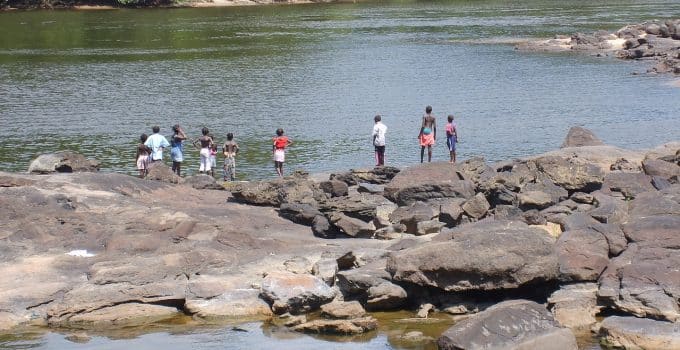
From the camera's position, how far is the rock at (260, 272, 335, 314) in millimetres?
21297

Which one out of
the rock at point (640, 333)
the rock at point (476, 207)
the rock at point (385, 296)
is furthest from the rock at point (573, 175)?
the rock at point (640, 333)

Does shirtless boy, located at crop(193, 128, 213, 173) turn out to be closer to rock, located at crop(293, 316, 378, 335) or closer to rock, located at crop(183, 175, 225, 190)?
rock, located at crop(183, 175, 225, 190)

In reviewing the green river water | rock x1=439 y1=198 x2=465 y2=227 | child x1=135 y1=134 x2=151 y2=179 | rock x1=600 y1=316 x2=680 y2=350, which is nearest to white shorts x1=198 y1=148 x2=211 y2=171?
child x1=135 y1=134 x2=151 y2=179

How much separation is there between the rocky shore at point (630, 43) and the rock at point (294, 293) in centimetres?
5510

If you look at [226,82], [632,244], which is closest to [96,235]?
[632,244]

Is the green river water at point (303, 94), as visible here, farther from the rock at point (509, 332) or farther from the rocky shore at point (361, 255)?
the rock at point (509, 332)

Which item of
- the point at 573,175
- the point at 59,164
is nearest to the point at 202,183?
the point at 59,164

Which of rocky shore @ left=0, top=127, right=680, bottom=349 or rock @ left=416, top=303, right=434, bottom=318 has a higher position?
rocky shore @ left=0, top=127, right=680, bottom=349

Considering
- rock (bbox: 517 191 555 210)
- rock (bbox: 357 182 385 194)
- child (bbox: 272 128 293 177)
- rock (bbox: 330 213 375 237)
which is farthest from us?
child (bbox: 272 128 293 177)

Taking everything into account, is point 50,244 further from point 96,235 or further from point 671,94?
point 671,94

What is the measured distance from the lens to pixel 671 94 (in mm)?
56719

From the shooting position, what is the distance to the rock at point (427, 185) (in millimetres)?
28641

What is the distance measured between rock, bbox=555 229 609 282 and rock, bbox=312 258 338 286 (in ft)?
16.4

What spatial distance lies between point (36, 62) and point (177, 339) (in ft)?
190
